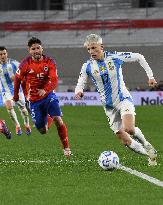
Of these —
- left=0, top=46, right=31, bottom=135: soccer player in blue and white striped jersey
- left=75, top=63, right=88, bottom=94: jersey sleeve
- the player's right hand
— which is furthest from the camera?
left=0, top=46, right=31, bottom=135: soccer player in blue and white striped jersey

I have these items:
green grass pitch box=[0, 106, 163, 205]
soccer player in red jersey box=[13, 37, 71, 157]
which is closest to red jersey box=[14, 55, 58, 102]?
soccer player in red jersey box=[13, 37, 71, 157]

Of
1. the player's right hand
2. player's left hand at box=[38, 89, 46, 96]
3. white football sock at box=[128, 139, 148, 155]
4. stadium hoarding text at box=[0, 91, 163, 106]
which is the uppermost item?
the player's right hand

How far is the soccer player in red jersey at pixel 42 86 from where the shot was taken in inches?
484

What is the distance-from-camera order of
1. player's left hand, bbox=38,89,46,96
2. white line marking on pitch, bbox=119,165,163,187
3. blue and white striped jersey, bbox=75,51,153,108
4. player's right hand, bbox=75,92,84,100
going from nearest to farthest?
white line marking on pitch, bbox=119,165,163,187 → player's right hand, bbox=75,92,84,100 → blue and white striped jersey, bbox=75,51,153,108 → player's left hand, bbox=38,89,46,96

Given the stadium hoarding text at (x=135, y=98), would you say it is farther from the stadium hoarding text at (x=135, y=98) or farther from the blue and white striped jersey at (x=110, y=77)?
the blue and white striped jersey at (x=110, y=77)

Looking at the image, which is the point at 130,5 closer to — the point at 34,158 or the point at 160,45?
the point at 160,45

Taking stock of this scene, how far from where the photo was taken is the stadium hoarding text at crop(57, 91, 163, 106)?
35.0m

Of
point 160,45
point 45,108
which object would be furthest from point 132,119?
point 160,45

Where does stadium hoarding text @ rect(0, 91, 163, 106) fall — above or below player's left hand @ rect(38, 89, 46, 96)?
below

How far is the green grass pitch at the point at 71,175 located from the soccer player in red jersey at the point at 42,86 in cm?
61

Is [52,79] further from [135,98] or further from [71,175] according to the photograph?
[135,98]

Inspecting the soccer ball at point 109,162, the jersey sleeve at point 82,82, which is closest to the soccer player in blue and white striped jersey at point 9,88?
the jersey sleeve at point 82,82

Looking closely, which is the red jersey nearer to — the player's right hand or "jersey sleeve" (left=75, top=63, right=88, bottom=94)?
"jersey sleeve" (left=75, top=63, right=88, bottom=94)

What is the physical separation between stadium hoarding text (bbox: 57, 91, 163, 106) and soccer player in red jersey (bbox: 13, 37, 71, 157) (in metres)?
22.5
